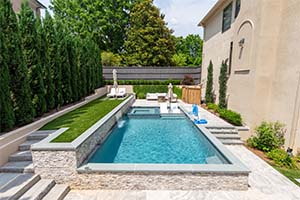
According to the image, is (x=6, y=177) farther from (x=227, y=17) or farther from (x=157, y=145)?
(x=227, y=17)

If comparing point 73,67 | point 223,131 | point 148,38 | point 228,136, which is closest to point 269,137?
point 228,136

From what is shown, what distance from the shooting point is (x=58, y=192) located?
173 inches

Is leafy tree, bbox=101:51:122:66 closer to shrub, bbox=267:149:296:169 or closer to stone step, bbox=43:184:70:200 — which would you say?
stone step, bbox=43:184:70:200

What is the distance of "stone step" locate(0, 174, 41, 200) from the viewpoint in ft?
12.5

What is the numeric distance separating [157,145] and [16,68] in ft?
18.8

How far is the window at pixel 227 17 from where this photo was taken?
12070 mm

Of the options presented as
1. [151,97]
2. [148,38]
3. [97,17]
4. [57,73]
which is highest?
[97,17]

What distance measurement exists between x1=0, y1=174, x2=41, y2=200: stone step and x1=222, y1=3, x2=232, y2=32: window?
12.7 m

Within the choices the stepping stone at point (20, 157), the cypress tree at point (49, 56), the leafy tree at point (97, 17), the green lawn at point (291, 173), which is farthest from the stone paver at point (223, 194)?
the leafy tree at point (97, 17)

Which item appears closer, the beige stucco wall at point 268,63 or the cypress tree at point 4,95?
the cypress tree at point 4,95

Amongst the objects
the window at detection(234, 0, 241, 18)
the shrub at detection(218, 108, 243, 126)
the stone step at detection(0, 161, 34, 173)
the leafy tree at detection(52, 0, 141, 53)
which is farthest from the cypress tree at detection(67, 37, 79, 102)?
the leafy tree at detection(52, 0, 141, 53)

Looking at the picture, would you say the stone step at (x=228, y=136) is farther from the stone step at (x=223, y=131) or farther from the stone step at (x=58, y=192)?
the stone step at (x=58, y=192)

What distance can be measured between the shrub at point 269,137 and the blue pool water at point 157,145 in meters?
2.25

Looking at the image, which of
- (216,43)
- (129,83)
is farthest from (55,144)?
(129,83)
